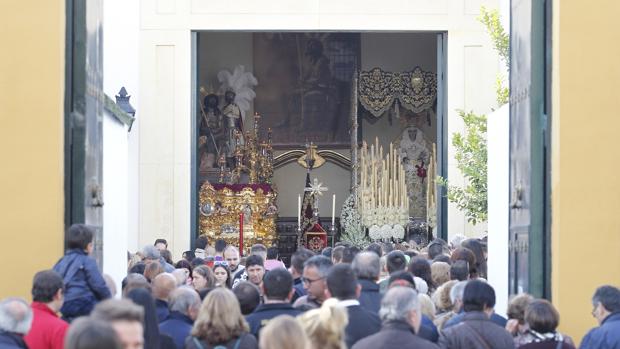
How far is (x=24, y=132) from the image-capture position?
12.2 m

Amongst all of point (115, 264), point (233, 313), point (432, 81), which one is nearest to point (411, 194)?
point (432, 81)

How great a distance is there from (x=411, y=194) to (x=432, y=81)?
2.94 m

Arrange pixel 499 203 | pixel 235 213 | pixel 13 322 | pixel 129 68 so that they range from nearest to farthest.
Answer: pixel 13 322
pixel 499 203
pixel 129 68
pixel 235 213

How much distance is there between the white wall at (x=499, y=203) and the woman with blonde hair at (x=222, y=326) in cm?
615

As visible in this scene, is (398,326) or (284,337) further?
(398,326)

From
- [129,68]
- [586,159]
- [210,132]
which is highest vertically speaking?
[129,68]

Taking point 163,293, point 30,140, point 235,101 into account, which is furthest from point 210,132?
point 163,293

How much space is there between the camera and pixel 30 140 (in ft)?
40.0

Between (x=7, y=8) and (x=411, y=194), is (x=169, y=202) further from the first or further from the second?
(x=7, y=8)

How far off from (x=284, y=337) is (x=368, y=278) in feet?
17.0

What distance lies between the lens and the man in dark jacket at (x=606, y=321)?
31.9ft

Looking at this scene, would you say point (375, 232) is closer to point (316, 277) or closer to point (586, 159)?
point (586, 159)

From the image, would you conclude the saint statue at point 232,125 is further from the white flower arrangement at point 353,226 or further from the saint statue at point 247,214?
the white flower arrangement at point 353,226

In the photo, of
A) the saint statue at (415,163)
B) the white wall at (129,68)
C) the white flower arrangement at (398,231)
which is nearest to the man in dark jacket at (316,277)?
the white wall at (129,68)
